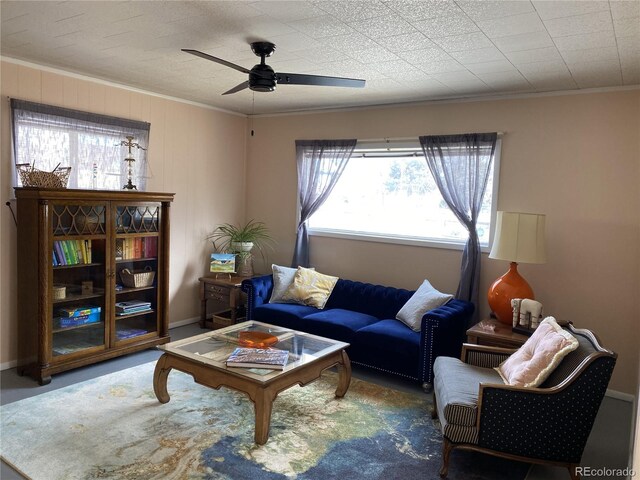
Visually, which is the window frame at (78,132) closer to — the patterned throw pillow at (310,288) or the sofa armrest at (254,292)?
the sofa armrest at (254,292)

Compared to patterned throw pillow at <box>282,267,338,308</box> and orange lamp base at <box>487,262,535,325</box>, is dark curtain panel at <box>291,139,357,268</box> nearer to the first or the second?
patterned throw pillow at <box>282,267,338,308</box>

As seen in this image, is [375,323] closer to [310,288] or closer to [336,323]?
[336,323]

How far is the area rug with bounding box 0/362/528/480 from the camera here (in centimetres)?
260

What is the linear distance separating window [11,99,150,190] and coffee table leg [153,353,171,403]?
1.93 meters

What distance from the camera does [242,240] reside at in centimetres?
551

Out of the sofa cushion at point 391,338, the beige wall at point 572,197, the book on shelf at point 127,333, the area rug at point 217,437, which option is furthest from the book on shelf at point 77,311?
the beige wall at point 572,197

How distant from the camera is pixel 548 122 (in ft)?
13.3

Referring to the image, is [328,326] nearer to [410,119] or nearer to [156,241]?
[156,241]

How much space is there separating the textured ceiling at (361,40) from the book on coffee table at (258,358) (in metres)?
2.03

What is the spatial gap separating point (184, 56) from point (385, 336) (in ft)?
8.82

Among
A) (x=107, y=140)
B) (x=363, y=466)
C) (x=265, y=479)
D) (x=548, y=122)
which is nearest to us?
(x=265, y=479)

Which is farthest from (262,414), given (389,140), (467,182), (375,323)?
(389,140)

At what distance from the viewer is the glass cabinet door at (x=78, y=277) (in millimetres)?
3742

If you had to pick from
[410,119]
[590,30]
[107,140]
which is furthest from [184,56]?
[590,30]
